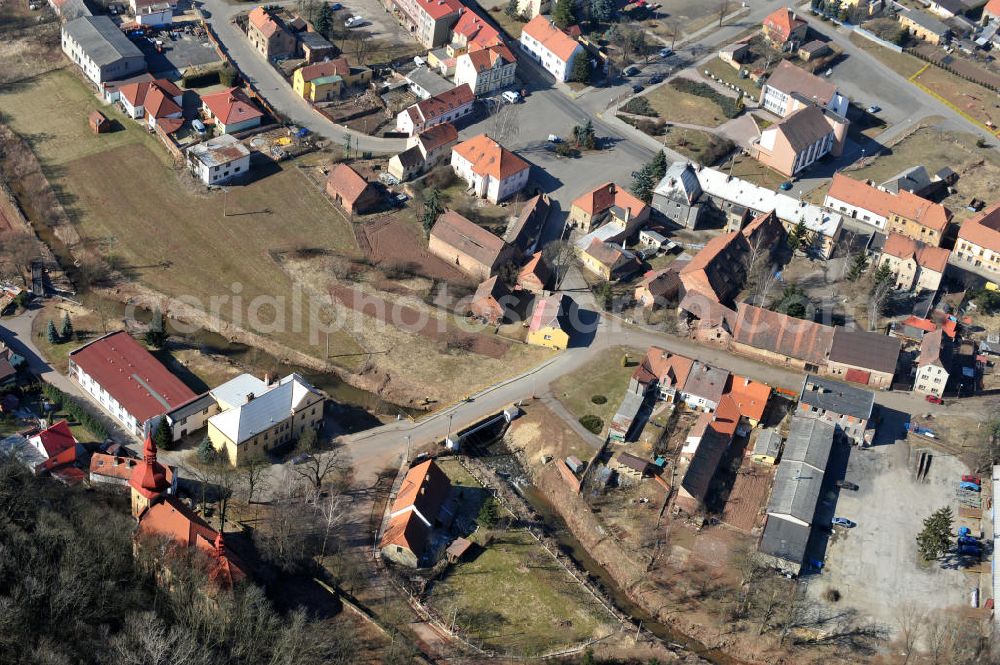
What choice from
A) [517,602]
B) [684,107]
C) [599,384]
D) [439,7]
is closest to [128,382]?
[517,602]

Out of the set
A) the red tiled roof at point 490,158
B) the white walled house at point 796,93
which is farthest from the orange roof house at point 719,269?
the white walled house at point 796,93

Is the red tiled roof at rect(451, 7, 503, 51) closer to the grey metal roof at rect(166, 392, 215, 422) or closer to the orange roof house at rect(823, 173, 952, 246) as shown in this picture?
the orange roof house at rect(823, 173, 952, 246)

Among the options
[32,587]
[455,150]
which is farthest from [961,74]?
[32,587]

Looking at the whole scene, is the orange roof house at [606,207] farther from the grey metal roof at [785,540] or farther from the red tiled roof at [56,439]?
the red tiled roof at [56,439]

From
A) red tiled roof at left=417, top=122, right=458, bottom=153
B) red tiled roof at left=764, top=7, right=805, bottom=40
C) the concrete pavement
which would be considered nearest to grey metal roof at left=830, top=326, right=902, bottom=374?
red tiled roof at left=417, top=122, right=458, bottom=153

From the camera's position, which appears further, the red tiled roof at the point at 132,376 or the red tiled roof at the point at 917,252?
the red tiled roof at the point at 917,252

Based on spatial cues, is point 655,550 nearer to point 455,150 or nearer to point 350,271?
point 350,271
